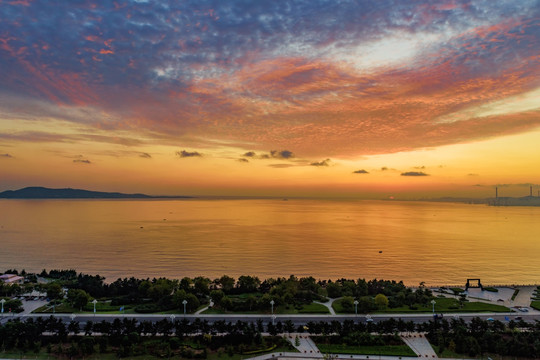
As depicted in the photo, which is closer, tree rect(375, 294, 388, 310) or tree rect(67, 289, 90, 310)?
tree rect(375, 294, 388, 310)

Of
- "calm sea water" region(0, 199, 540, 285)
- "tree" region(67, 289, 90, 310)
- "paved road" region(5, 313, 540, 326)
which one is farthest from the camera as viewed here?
"calm sea water" region(0, 199, 540, 285)

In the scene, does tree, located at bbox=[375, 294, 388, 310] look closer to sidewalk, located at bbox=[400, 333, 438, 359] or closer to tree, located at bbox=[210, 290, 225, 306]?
sidewalk, located at bbox=[400, 333, 438, 359]

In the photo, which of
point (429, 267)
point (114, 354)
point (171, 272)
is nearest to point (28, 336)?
point (114, 354)

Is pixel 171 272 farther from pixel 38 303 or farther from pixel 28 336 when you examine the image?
pixel 28 336

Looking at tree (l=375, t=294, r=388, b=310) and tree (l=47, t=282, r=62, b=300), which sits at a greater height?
tree (l=375, t=294, r=388, b=310)

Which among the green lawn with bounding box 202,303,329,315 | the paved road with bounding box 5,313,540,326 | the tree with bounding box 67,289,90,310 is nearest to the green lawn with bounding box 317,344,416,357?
the paved road with bounding box 5,313,540,326

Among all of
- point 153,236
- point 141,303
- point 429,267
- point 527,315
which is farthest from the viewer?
point 153,236

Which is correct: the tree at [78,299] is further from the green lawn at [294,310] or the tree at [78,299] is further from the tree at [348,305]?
the tree at [348,305]

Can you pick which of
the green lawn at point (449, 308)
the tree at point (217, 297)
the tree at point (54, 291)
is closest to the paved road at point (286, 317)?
the green lawn at point (449, 308)

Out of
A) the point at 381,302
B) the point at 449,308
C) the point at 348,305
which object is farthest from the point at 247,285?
the point at 449,308
